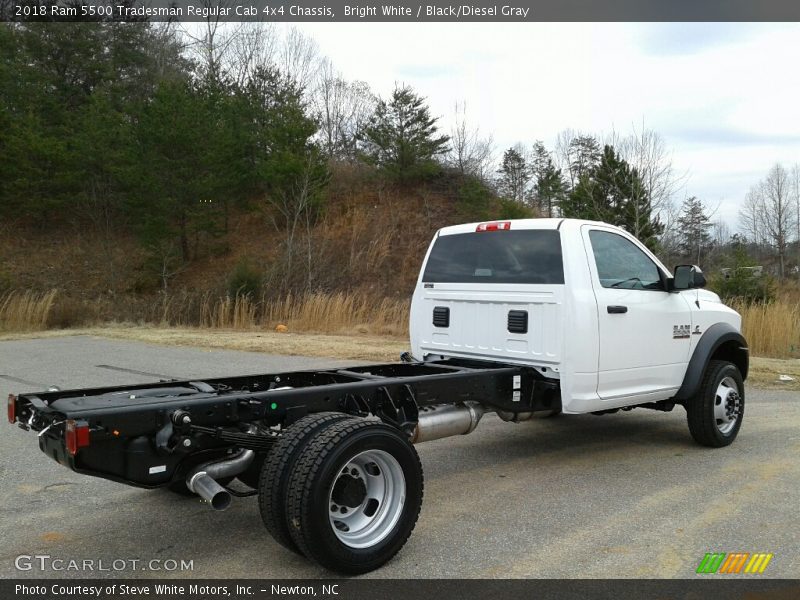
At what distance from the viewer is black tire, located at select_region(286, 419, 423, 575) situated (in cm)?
369

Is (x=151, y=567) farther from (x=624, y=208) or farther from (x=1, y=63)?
(x=1, y=63)

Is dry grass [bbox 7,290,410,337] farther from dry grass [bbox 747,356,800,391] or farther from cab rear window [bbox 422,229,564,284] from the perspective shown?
cab rear window [bbox 422,229,564,284]

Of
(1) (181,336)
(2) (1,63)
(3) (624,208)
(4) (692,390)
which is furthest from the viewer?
(2) (1,63)

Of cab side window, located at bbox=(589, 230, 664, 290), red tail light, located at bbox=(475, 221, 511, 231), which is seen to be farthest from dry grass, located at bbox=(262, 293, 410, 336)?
cab side window, located at bbox=(589, 230, 664, 290)

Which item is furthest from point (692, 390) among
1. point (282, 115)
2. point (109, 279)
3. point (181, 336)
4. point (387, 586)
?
point (109, 279)

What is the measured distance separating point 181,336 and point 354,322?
463cm

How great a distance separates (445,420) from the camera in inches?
205

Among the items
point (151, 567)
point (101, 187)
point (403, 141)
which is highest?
point (403, 141)

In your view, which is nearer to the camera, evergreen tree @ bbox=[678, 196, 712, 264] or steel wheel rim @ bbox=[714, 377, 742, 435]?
steel wheel rim @ bbox=[714, 377, 742, 435]

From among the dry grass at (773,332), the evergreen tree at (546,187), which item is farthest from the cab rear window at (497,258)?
the evergreen tree at (546,187)

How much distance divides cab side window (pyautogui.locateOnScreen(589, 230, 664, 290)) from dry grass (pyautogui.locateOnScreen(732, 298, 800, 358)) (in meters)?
9.21

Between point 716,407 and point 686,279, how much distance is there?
135 cm

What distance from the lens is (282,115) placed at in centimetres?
3647

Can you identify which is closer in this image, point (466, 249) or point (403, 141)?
point (466, 249)
